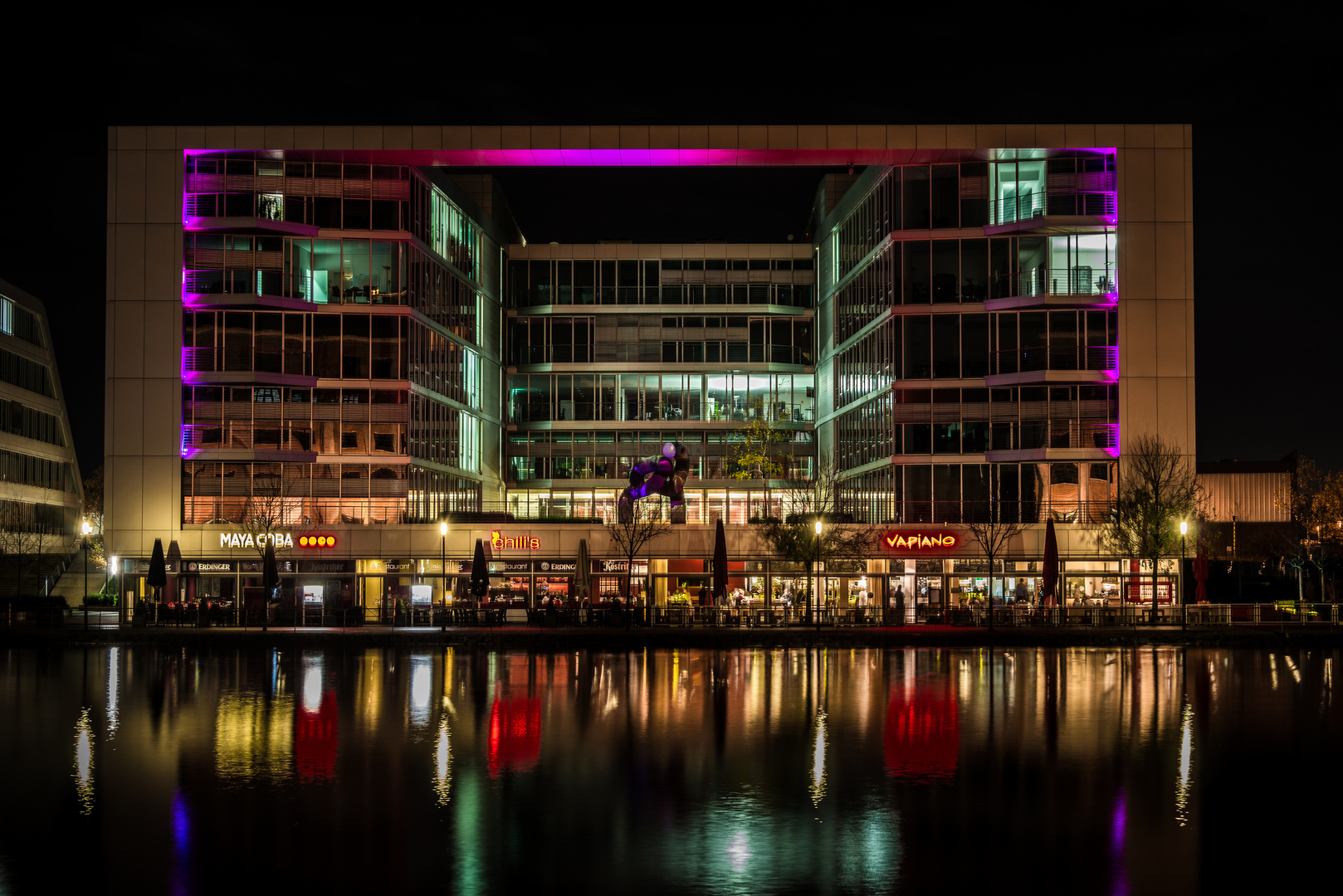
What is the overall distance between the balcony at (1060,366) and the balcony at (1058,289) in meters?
1.88

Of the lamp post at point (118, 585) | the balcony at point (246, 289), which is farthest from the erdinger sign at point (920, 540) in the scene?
the lamp post at point (118, 585)

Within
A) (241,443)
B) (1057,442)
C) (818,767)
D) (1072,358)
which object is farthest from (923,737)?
(241,443)

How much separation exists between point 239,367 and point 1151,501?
39.2 meters

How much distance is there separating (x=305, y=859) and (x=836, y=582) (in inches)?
1836

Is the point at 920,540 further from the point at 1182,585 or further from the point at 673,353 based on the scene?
the point at 673,353

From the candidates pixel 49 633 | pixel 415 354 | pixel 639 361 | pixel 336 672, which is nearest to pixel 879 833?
pixel 336 672

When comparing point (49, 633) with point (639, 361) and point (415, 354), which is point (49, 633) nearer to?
point (415, 354)

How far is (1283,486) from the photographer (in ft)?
259

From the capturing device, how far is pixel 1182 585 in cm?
5406

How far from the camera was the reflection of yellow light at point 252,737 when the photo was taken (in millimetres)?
17531

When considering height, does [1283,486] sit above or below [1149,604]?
above

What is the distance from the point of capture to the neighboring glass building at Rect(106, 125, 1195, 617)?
182ft

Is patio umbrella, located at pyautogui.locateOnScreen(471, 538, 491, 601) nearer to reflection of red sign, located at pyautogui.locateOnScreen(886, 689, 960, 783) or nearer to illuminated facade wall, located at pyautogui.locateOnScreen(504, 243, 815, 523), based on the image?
reflection of red sign, located at pyautogui.locateOnScreen(886, 689, 960, 783)

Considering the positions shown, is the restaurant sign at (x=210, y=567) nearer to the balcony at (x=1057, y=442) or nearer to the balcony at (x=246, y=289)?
the balcony at (x=246, y=289)
